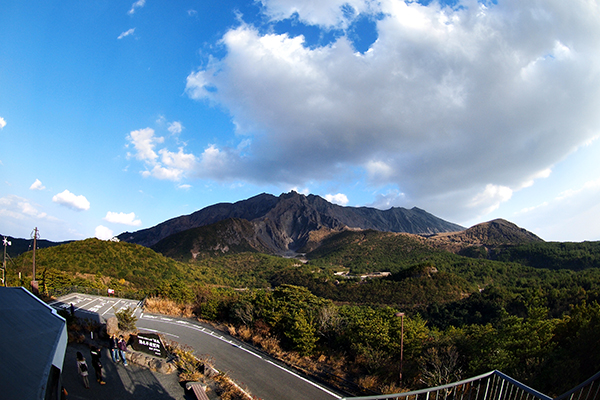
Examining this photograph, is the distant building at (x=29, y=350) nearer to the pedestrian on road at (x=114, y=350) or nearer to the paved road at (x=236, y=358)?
the pedestrian on road at (x=114, y=350)

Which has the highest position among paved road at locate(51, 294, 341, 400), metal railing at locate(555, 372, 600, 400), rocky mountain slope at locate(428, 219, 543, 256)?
rocky mountain slope at locate(428, 219, 543, 256)

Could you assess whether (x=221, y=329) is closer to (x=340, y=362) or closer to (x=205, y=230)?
(x=340, y=362)

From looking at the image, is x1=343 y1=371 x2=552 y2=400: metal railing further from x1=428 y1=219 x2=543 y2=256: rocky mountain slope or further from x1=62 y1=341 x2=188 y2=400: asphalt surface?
x1=428 y1=219 x2=543 y2=256: rocky mountain slope

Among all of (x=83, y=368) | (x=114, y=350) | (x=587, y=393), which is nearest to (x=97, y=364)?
(x=83, y=368)

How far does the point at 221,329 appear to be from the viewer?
65.5ft

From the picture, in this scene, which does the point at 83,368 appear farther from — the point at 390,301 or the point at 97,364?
the point at 390,301

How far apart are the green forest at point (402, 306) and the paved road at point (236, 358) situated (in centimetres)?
167

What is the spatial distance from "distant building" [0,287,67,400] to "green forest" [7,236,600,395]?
10916 millimetres

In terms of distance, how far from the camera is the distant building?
4883mm

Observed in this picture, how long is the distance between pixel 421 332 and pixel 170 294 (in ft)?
72.2

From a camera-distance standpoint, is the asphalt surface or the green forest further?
the green forest

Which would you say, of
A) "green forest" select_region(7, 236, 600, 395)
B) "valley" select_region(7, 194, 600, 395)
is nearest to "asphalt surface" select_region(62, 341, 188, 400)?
"valley" select_region(7, 194, 600, 395)

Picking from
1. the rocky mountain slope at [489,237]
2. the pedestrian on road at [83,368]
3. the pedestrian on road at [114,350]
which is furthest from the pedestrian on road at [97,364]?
the rocky mountain slope at [489,237]

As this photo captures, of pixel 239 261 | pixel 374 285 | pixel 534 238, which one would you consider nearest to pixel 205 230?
pixel 239 261
